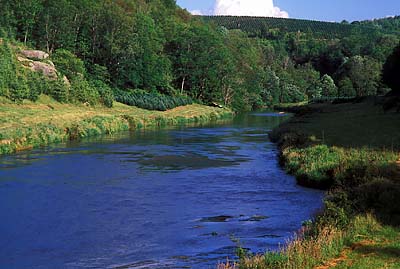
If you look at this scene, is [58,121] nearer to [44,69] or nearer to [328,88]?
[44,69]

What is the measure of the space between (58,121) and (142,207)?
28583mm

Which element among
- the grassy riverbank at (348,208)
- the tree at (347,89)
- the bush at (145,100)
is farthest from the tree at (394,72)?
the tree at (347,89)

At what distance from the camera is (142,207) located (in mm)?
21266

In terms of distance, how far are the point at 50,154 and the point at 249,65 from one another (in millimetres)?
104049

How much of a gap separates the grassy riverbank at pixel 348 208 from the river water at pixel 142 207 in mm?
1155

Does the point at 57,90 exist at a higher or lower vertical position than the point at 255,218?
higher

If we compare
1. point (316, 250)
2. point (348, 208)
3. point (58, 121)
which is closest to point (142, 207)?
point (348, 208)

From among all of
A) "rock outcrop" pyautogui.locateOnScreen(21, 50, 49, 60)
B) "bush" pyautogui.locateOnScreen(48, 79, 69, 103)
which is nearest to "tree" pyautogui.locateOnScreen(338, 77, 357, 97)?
"rock outcrop" pyautogui.locateOnScreen(21, 50, 49, 60)

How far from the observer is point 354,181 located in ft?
66.5

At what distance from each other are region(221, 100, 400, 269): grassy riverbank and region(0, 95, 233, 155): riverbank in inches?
754

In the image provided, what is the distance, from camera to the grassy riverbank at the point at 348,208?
38.2ft

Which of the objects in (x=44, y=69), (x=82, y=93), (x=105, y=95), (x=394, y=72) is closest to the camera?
(x=44, y=69)

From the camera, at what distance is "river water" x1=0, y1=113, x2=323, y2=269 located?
1539 centimetres

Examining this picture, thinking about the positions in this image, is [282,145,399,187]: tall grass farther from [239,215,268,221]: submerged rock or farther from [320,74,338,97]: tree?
[320,74,338,97]: tree
